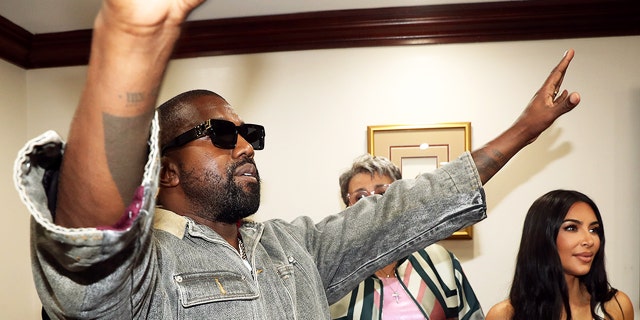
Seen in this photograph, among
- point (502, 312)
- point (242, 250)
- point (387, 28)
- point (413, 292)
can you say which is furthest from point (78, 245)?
point (387, 28)

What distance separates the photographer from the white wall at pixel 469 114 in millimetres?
2879

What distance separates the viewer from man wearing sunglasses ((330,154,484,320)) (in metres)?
2.21

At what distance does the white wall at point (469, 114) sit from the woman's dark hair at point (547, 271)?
424 mm

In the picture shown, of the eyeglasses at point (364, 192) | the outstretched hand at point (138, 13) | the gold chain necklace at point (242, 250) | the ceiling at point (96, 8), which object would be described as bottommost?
the gold chain necklace at point (242, 250)

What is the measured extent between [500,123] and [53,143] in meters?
2.55

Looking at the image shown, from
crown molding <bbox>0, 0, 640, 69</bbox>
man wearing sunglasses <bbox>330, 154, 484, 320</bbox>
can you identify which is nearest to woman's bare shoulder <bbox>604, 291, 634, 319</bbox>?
man wearing sunglasses <bbox>330, 154, 484, 320</bbox>

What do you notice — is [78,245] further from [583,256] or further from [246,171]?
[583,256]

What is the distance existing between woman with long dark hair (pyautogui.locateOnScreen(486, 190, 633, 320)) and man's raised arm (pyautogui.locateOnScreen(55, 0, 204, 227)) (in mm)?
2061

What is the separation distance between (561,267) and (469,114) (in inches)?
34.1

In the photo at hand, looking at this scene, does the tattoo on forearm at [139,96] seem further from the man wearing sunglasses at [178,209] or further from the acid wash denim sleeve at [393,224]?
the acid wash denim sleeve at [393,224]

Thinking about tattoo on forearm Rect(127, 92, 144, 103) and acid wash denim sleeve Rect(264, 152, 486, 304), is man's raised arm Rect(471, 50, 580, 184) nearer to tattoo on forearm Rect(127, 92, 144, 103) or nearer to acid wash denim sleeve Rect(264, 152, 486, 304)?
acid wash denim sleeve Rect(264, 152, 486, 304)

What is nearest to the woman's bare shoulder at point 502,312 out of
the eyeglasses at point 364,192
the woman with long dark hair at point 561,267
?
the woman with long dark hair at point 561,267

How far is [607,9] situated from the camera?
283cm

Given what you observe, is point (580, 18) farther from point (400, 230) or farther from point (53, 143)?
point (53, 143)
